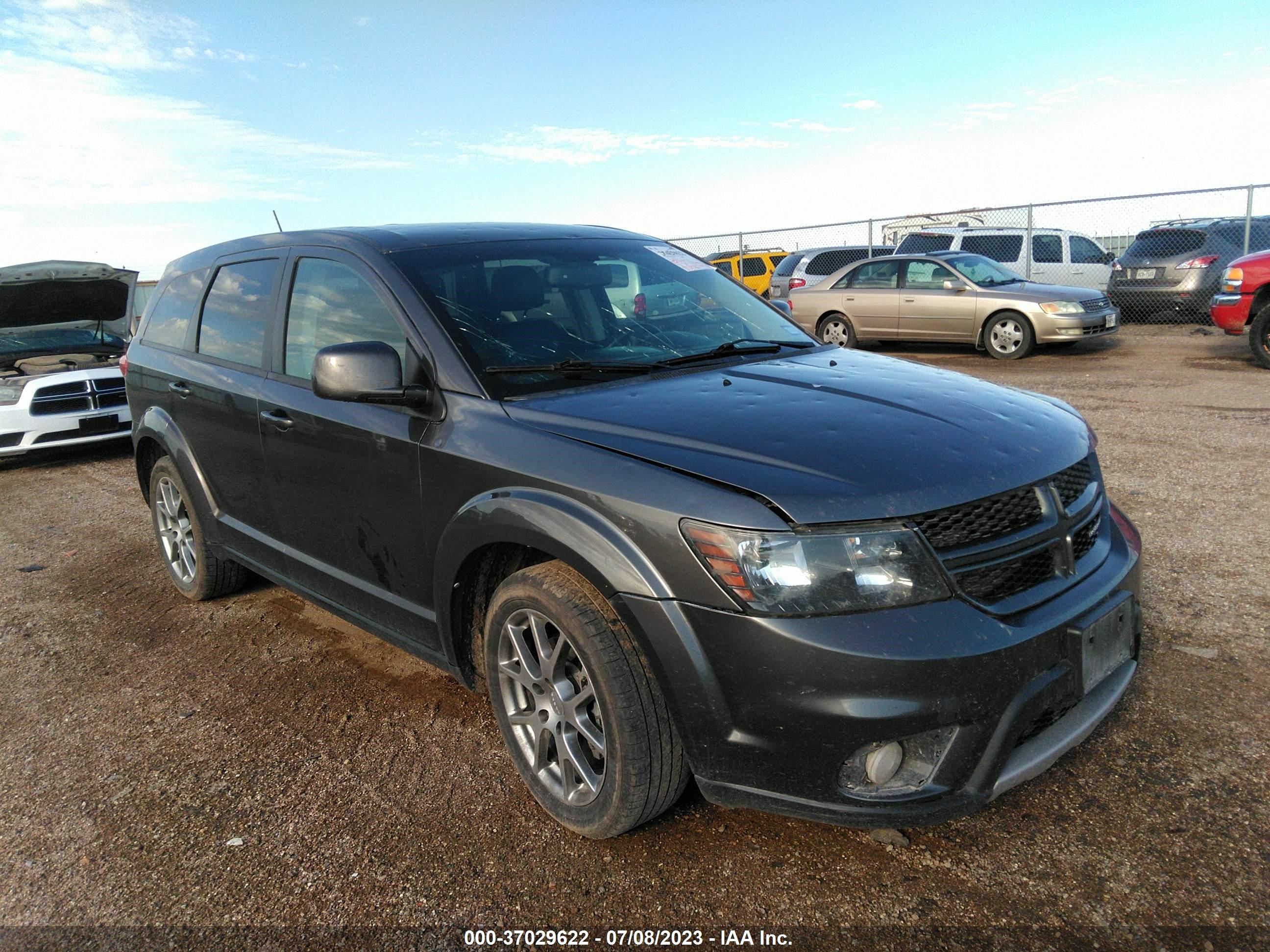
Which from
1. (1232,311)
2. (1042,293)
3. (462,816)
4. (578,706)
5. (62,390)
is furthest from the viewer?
(1042,293)

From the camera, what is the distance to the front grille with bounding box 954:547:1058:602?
2137 millimetres

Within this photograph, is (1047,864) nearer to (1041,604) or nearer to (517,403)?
(1041,604)

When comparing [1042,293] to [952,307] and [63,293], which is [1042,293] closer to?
[952,307]

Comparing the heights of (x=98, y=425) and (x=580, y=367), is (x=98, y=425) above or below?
below

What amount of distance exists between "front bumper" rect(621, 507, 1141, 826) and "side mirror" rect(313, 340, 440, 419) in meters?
1.09

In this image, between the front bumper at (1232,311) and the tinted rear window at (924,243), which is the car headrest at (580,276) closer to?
the front bumper at (1232,311)

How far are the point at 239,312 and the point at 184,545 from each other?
4.74 ft

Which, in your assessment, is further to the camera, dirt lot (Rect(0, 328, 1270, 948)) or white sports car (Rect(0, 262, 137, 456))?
white sports car (Rect(0, 262, 137, 456))

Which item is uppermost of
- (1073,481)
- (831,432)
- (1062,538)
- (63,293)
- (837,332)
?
(63,293)

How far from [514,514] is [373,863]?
108 centimetres

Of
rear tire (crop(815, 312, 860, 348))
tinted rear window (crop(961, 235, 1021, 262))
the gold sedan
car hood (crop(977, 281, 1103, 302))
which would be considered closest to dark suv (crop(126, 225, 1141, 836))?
the gold sedan

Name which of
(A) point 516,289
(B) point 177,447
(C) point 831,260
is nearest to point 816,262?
(C) point 831,260

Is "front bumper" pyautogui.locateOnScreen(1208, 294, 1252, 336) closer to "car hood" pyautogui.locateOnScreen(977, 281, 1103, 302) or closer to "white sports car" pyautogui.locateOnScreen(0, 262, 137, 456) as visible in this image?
"car hood" pyautogui.locateOnScreen(977, 281, 1103, 302)

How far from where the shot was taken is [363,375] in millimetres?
2719
